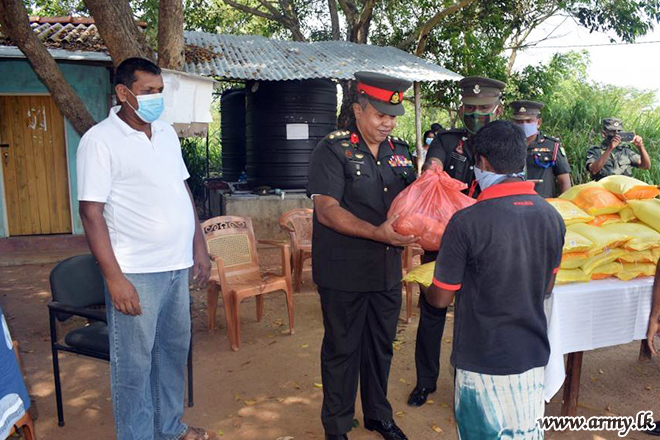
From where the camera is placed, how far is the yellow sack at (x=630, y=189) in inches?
129

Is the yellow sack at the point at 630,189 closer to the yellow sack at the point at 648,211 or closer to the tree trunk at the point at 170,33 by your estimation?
the yellow sack at the point at 648,211

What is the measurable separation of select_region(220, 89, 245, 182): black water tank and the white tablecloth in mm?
9626

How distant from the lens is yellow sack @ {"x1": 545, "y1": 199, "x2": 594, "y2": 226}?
3186mm

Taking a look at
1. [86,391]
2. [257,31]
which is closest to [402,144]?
[86,391]

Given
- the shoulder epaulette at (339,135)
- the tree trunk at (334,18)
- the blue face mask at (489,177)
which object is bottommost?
the blue face mask at (489,177)

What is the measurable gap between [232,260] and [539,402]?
3.40m

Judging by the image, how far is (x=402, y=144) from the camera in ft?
10.5

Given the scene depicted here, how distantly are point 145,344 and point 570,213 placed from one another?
2.43 m

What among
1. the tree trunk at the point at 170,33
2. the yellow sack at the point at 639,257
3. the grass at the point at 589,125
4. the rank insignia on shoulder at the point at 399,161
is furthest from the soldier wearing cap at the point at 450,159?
the grass at the point at 589,125

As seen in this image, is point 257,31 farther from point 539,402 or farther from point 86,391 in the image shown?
point 539,402

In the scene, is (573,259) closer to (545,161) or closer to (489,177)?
(489,177)

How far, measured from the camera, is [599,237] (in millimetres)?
3039

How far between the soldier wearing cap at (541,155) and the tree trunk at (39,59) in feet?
11.8

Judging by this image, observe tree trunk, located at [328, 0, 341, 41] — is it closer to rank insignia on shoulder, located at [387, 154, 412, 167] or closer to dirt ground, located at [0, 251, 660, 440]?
dirt ground, located at [0, 251, 660, 440]
